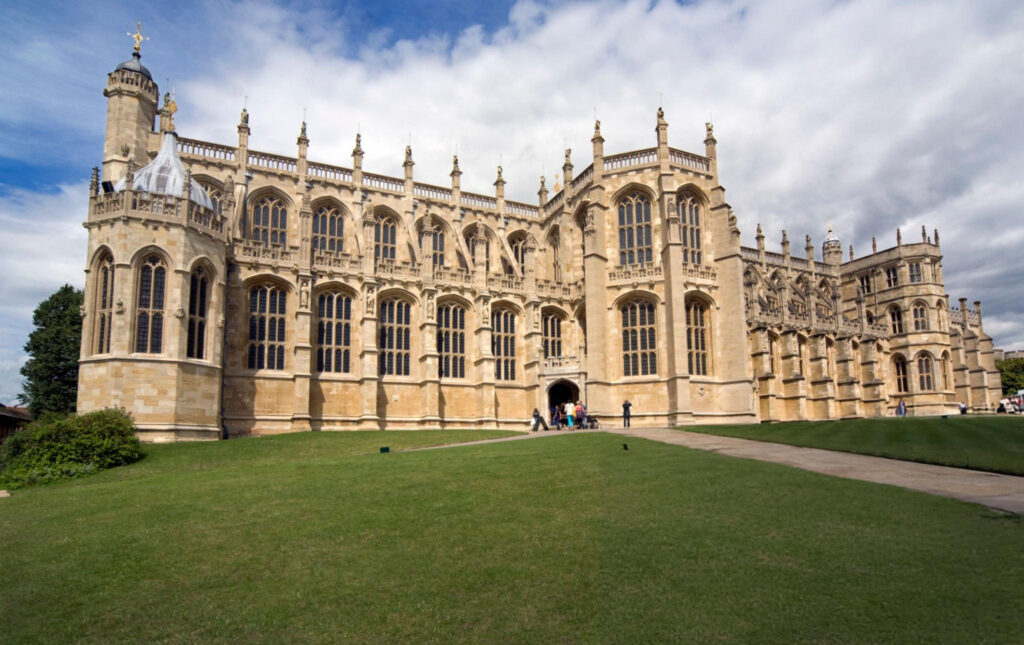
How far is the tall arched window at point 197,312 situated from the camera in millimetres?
30281

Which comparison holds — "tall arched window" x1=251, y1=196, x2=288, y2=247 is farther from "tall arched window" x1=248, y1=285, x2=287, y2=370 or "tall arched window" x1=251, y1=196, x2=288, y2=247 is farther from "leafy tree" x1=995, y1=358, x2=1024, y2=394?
"leafy tree" x1=995, y1=358, x2=1024, y2=394

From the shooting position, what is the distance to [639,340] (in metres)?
40.6

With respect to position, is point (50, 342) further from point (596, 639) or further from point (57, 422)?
point (596, 639)

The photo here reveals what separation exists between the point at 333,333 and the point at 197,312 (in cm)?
800

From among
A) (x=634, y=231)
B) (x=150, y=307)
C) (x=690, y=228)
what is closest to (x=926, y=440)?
(x=690, y=228)

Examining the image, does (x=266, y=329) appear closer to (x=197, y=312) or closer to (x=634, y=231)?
(x=197, y=312)

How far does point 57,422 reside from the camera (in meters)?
24.0

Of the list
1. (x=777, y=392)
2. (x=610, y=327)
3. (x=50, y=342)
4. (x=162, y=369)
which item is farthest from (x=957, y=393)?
(x=50, y=342)

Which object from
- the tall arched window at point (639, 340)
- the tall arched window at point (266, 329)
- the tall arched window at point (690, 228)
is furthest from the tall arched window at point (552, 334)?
the tall arched window at point (266, 329)

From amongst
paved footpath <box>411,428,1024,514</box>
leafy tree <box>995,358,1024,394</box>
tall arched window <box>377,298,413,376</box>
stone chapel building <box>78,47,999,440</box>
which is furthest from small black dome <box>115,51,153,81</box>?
leafy tree <box>995,358,1024,394</box>

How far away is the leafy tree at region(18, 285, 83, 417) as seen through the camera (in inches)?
1542

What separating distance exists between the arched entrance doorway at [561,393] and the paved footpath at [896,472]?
1869cm

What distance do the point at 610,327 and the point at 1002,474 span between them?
25.9 metres

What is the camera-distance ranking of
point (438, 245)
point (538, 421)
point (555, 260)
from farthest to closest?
point (555, 260)
point (438, 245)
point (538, 421)
